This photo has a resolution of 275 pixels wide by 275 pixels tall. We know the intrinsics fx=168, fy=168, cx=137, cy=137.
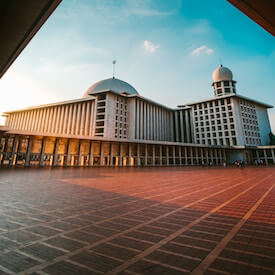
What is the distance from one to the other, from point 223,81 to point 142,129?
35.8 m

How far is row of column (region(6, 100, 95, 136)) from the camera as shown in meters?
47.5

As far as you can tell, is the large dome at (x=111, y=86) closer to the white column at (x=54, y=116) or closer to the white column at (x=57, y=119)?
the white column at (x=57, y=119)

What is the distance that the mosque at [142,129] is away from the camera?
2800 cm

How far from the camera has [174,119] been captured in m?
64.7

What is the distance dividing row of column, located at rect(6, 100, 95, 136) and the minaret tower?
147 ft

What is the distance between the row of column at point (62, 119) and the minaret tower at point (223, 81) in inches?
1758

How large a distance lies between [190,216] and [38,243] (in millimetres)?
2692

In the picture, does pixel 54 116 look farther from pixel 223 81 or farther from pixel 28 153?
pixel 223 81

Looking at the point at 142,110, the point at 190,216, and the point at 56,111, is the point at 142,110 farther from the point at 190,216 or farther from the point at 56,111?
the point at 190,216

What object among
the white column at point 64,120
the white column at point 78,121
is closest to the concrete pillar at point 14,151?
the white column at point 78,121

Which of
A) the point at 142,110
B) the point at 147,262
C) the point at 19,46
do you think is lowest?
the point at 147,262

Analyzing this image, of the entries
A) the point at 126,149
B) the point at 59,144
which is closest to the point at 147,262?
the point at 59,144

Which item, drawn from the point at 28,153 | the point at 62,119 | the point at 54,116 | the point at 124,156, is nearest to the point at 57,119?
the point at 54,116

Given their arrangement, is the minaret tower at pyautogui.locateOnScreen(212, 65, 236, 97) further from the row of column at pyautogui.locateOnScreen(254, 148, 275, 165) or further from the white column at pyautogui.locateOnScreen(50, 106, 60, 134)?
the white column at pyautogui.locateOnScreen(50, 106, 60, 134)
